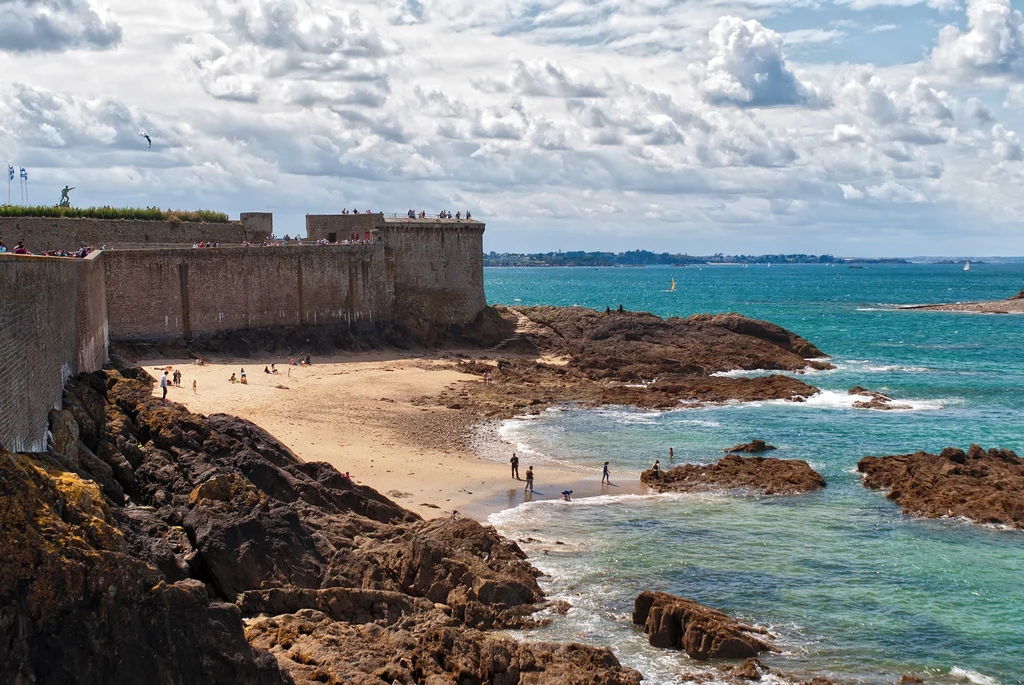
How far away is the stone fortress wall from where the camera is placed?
38.2m

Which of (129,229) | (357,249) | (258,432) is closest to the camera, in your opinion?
(258,432)

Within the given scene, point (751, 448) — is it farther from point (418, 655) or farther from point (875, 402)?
point (418, 655)

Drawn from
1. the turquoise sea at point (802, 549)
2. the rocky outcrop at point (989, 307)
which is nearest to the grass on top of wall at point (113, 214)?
the turquoise sea at point (802, 549)

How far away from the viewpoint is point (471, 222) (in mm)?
52438

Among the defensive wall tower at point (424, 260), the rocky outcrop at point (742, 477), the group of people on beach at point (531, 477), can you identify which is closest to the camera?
the group of people on beach at point (531, 477)

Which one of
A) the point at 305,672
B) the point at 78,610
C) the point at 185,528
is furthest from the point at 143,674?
the point at 185,528

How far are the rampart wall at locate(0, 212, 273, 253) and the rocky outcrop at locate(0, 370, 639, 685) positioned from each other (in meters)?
17.9

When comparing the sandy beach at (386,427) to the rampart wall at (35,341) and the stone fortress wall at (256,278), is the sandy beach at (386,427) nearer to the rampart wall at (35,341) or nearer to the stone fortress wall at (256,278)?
the stone fortress wall at (256,278)

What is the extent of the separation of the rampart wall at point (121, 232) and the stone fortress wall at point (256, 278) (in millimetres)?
41

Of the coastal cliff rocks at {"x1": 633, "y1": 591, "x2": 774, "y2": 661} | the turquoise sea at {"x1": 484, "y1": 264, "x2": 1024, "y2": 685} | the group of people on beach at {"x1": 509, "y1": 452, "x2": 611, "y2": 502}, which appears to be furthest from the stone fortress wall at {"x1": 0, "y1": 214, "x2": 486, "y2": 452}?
the coastal cliff rocks at {"x1": 633, "y1": 591, "x2": 774, "y2": 661}

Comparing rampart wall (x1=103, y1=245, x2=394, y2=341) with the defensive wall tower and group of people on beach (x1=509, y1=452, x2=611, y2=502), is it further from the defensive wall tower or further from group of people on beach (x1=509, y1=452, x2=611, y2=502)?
group of people on beach (x1=509, y1=452, x2=611, y2=502)

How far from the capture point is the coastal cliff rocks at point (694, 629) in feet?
53.3

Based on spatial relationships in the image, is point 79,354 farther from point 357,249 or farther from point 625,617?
point 357,249

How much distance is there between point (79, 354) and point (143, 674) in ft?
37.0
